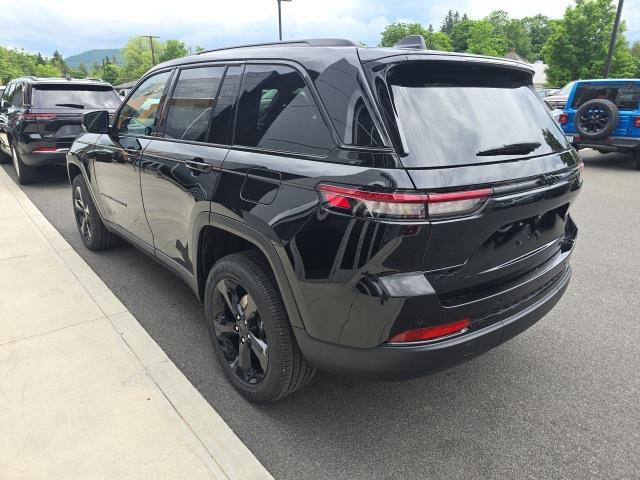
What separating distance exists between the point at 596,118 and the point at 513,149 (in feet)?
29.4

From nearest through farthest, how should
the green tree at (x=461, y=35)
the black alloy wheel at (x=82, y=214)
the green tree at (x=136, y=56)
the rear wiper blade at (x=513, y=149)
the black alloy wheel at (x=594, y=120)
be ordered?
the rear wiper blade at (x=513, y=149)
the black alloy wheel at (x=82, y=214)
the black alloy wheel at (x=594, y=120)
the green tree at (x=461, y=35)
the green tree at (x=136, y=56)

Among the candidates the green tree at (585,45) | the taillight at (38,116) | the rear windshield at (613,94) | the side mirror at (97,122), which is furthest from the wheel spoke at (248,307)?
the green tree at (585,45)

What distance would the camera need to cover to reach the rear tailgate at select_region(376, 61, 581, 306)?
72.9 inches

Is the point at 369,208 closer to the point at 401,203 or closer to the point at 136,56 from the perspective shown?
the point at 401,203

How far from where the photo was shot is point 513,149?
7.02ft

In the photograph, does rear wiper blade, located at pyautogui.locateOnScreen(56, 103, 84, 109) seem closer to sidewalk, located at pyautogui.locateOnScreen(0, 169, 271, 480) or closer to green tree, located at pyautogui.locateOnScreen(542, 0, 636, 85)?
sidewalk, located at pyautogui.locateOnScreen(0, 169, 271, 480)

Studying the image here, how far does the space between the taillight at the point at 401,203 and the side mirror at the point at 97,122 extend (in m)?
2.93

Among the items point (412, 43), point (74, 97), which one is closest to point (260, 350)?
point (412, 43)

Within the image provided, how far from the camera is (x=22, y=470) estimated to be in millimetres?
2080

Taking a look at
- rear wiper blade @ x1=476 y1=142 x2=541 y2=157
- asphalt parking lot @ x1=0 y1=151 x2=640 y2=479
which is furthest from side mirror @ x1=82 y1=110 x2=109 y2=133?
rear wiper blade @ x1=476 y1=142 x2=541 y2=157

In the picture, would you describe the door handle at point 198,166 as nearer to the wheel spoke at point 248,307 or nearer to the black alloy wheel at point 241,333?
the black alloy wheel at point 241,333

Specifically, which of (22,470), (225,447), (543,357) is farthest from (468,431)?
(22,470)

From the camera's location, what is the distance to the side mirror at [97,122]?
3975mm

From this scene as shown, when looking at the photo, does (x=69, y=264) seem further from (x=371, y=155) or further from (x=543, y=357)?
(x=543, y=357)
